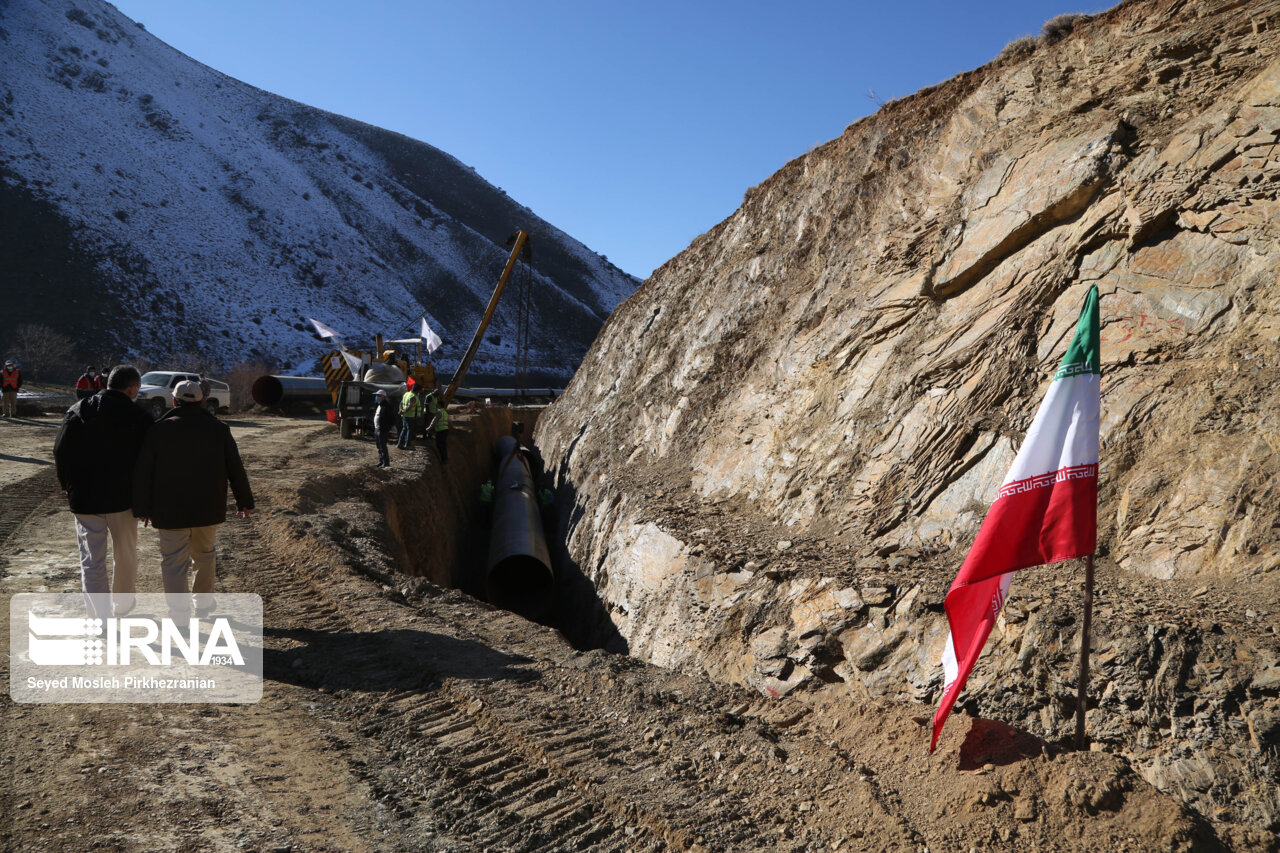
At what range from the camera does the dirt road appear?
11.7 feet

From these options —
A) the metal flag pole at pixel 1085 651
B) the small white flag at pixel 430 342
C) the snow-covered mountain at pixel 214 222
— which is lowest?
the metal flag pole at pixel 1085 651

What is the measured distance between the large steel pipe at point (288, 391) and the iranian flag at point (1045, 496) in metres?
26.5

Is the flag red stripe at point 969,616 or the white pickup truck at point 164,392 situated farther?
the white pickup truck at point 164,392

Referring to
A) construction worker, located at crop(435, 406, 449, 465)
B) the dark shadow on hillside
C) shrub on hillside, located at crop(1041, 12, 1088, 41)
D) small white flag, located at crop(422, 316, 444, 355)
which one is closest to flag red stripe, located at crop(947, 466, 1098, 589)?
the dark shadow on hillside

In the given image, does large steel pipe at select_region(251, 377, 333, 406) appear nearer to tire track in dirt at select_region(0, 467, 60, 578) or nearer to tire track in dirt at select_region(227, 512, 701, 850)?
tire track in dirt at select_region(0, 467, 60, 578)

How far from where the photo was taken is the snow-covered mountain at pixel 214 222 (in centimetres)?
4616

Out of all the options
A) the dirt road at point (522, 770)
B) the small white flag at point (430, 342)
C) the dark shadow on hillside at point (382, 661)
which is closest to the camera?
the dirt road at point (522, 770)

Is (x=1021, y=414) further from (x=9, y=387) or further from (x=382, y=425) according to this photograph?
(x=9, y=387)

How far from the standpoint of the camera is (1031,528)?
383cm

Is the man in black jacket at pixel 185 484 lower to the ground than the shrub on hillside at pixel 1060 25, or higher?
lower

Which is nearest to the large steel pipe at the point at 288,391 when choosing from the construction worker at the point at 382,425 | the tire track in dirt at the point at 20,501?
the construction worker at the point at 382,425

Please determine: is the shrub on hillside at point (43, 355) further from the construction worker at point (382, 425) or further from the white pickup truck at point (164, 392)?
the construction worker at point (382, 425)

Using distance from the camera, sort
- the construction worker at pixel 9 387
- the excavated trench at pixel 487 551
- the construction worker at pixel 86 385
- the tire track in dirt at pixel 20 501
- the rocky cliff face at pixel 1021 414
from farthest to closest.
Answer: the construction worker at pixel 9 387 → the construction worker at pixel 86 385 → the excavated trench at pixel 487 551 → the tire track in dirt at pixel 20 501 → the rocky cliff face at pixel 1021 414

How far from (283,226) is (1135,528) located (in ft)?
231
